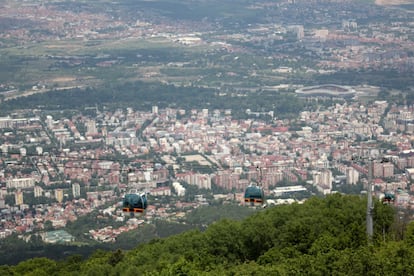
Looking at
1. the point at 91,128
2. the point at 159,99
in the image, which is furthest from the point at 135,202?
the point at 159,99

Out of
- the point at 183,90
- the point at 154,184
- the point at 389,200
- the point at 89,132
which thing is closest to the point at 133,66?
the point at 183,90

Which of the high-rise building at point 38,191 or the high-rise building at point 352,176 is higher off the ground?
the high-rise building at point 352,176

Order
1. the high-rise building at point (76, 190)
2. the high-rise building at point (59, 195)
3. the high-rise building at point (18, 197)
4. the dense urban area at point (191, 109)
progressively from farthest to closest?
the high-rise building at point (76, 190) → the high-rise building at point (59, 195) → the high-rise building at point (18, 197) → the dense urban area at point (191, 109)

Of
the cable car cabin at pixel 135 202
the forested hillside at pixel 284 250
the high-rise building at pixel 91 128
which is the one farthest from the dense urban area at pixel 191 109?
the forested hillside at pixel 284 250

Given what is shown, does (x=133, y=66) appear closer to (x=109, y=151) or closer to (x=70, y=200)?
(x=109, y=151)

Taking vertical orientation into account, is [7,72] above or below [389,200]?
below

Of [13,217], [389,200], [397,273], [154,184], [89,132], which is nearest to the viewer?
[397,273]

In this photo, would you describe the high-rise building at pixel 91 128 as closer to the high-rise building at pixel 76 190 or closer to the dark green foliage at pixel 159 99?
the dark green foliage at pixel 159 99
